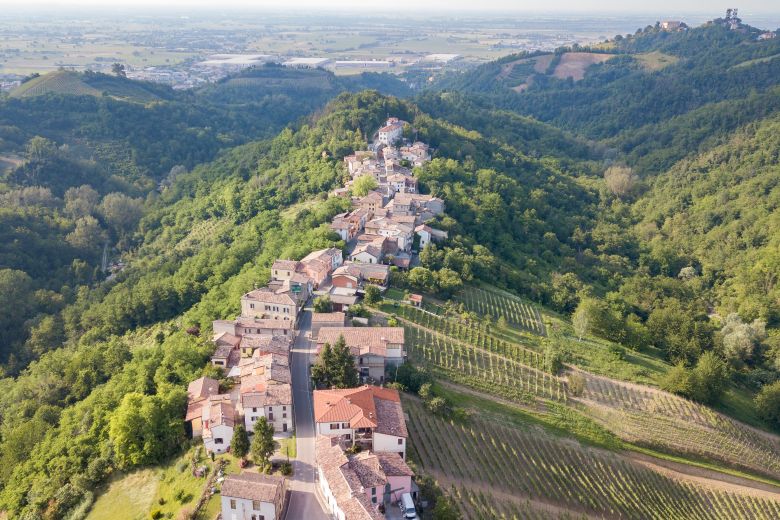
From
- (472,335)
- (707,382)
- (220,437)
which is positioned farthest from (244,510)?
(707,382)

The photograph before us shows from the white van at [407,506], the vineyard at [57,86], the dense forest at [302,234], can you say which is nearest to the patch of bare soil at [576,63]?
the dense forest at [302,234]

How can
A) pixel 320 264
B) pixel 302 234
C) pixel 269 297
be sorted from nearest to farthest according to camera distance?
1. pixel 269 297
2. pixel 320 264
3. pixel 302 234

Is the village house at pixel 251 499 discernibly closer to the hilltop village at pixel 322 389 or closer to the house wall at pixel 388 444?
the hilltop village at pixel 322 389

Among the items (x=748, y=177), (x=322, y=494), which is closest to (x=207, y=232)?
(x=322, y=494)

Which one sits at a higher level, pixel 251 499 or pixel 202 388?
pixel 251 499

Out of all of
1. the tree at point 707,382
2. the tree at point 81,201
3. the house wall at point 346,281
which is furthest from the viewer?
the tree at point 81,201

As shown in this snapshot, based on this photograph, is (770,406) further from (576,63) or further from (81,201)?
(576,63)

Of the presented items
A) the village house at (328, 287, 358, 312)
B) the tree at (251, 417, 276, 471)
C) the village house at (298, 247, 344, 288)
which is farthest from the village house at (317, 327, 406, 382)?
the village house at (298, 247, 344, 288)
